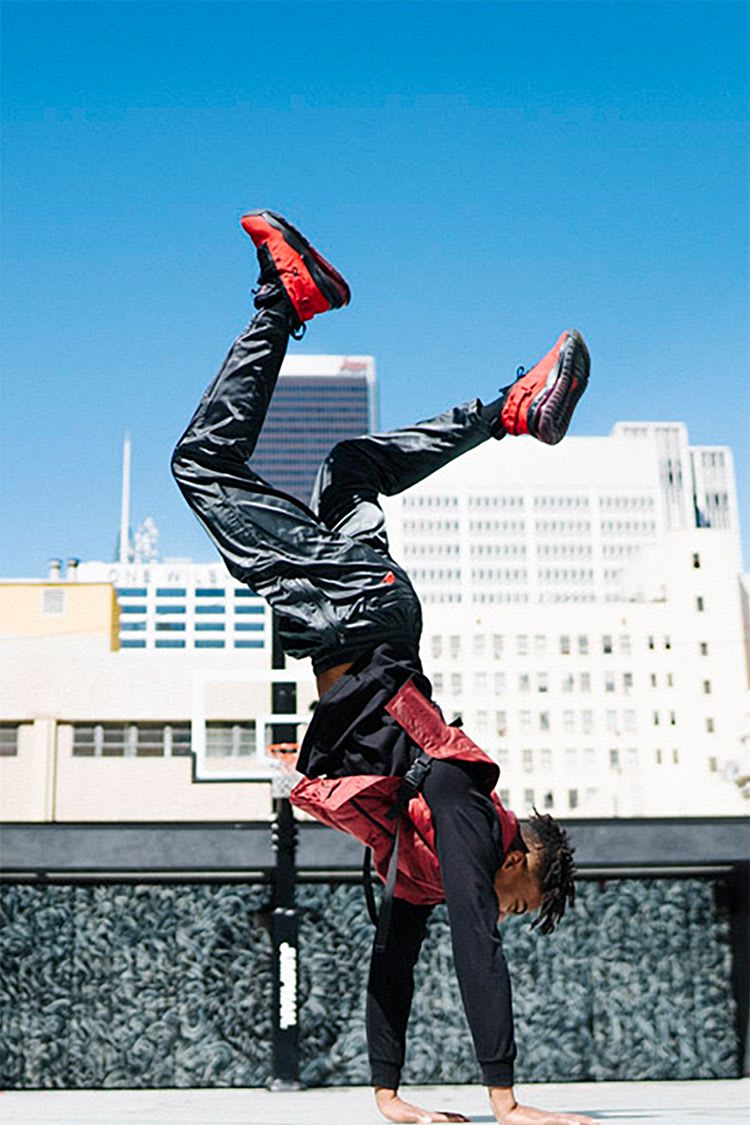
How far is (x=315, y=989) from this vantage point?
385 inches

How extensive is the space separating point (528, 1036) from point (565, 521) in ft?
384

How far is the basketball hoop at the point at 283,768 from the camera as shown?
920cm

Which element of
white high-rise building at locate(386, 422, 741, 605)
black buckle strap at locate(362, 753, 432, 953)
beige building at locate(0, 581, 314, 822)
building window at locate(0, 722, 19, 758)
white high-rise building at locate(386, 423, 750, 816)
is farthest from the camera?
white high-rise building at locate(386, 422, 741, 605)

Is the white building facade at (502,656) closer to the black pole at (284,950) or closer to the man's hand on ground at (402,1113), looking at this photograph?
the black pole at (284,950)

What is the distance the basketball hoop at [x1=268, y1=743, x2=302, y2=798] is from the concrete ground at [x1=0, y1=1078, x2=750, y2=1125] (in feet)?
6.84

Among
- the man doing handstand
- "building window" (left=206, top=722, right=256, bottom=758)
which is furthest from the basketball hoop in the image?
"building window" (left=206, top=722, right=256, bottom=758)

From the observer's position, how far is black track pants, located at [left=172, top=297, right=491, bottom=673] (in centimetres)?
292

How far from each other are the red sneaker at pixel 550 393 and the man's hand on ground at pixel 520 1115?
1435 mm

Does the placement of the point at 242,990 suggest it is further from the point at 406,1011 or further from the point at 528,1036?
the point at 406,1011

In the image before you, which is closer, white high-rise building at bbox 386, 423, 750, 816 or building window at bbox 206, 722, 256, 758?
building window at bbox 206, 722, 256, 758

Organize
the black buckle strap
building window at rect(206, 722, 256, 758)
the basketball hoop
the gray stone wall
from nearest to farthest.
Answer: the black buckle strap → the basketball hoop → the gray stone wall → building window at rect(206, 722, 256, 758)

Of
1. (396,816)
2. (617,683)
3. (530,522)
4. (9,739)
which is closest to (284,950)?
(396,816)

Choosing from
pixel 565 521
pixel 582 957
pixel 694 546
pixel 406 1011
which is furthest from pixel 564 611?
pixel 406 1011

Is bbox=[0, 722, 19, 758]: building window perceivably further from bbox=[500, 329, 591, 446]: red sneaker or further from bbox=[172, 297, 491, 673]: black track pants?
bbox=[500, 329, 591, 446]: red sneaker
